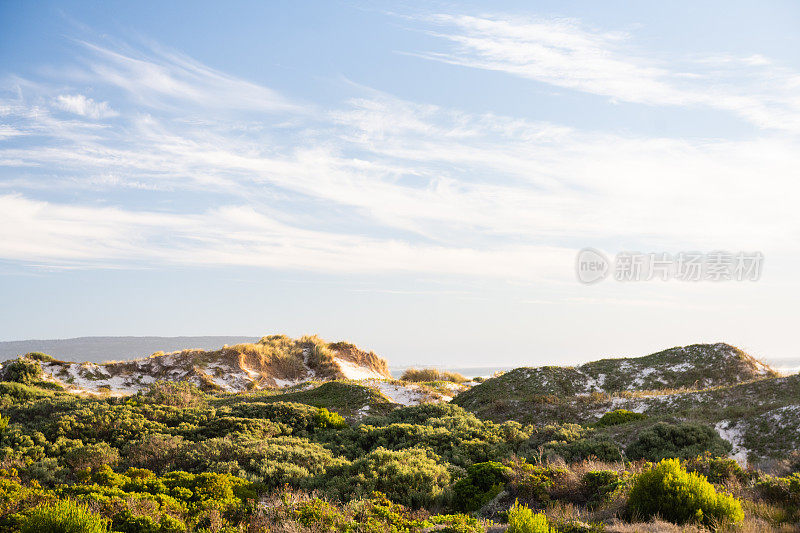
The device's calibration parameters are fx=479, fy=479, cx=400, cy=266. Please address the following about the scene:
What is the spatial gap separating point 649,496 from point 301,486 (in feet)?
21.6

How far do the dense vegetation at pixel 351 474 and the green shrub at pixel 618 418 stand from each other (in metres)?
0.08

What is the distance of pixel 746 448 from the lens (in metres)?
12.9

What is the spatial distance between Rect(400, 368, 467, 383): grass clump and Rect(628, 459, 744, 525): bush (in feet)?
89.9

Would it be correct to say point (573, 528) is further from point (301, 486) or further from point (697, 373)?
point (697, 373)

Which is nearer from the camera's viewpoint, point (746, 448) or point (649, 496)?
point (649, 496)

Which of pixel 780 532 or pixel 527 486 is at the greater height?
pixel 780 532

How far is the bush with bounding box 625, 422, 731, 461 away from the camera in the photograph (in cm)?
1166

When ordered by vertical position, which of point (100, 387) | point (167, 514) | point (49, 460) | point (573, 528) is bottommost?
point (100, 387)

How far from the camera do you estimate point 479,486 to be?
32.8 ft

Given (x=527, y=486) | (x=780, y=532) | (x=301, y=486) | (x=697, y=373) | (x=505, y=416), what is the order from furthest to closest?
(x=697, y=373)
(x=505, y=416)
(x=301, y=486)
(x=527, y=486)
(x=780, y=532)

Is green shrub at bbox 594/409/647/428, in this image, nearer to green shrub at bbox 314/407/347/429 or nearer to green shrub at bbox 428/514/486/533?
green shrub at bbox 314/407/347/429

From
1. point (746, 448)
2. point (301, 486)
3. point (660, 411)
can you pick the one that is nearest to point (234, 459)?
point (301, 486)

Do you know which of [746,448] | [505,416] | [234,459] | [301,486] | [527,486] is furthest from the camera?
[505,416]

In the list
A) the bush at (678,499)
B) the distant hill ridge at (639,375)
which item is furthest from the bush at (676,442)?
the distant hill ridge at (639,375)
